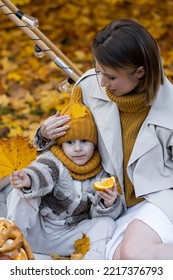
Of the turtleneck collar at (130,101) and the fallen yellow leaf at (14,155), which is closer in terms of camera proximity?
the turtleneck collar at (130,101)

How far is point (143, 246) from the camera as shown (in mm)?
2920

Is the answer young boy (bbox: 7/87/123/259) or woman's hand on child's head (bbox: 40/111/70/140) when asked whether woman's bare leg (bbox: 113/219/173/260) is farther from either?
woman's hand on child's head (bbox: 40/111/70/140)

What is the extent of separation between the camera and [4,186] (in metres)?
3.66

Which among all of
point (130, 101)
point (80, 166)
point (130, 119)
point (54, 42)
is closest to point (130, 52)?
point (130, 101)

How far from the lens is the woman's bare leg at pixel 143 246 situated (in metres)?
2.90

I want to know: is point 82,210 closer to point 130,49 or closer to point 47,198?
point 47,198

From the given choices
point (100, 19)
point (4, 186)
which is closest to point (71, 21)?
point (100, 19)

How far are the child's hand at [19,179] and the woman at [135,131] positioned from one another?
0.94 feet

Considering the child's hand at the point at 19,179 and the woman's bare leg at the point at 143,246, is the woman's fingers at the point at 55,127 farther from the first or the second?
the woman's bare leg at the point at 143,246

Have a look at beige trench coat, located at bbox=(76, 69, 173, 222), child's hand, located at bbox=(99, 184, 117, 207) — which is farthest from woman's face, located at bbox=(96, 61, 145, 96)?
child's hand, located at bbox=(99, 184, 117, 207)

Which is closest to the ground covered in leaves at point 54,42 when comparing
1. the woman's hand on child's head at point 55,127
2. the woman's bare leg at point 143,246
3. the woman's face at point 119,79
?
the woman's hand on child's head at point 55,127

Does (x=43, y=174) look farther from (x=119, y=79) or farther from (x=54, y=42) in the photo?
(x=54, y=42)

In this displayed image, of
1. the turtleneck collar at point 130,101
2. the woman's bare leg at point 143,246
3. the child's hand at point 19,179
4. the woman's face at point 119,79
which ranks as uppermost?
the woman's face at point 119,79

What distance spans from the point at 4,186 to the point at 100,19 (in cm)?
374
